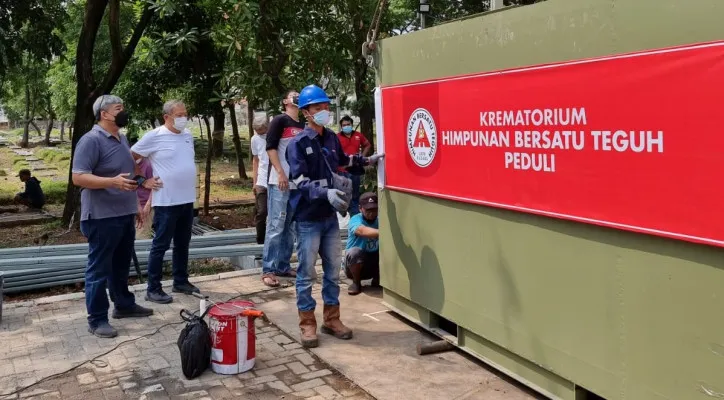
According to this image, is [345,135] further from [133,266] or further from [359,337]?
[359,337]

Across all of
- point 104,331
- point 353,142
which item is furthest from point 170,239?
point 353,142

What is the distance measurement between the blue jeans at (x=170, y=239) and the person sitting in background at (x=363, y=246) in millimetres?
1537

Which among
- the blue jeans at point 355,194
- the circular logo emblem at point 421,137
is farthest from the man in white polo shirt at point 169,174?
the blue jeans at point 355,194

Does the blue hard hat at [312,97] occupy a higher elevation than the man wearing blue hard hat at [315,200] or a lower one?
higher

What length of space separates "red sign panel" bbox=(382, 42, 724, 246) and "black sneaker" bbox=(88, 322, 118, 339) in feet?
9.01

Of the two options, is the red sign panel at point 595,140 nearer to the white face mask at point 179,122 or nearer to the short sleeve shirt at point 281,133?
the short sleeve shirt at point 281,133

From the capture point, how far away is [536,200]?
3.65 metres

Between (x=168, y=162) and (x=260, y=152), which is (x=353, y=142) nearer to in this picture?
(x=260, y=152)

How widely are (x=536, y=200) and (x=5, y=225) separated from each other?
11060mm

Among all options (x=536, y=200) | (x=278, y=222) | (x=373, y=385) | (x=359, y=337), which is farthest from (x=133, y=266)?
(x=536, y=200)

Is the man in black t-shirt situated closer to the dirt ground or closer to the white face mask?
the white face mask

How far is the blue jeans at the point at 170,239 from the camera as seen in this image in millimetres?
5680

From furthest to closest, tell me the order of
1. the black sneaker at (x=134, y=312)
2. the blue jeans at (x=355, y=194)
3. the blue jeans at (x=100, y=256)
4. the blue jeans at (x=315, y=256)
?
the blue jeans at (x=355, y=194), the black sneaker at (x=134, y=312), the blue jeans at (x=100, y=256), the blue jeans at (x=315, y=256)

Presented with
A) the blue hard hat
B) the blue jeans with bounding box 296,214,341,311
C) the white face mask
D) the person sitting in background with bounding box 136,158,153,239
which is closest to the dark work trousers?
the person sitting in background with bounding box 136,158,153,239
